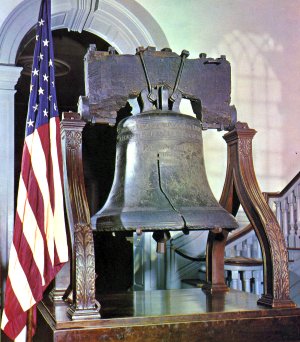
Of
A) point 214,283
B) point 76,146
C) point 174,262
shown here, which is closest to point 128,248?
point 174,262

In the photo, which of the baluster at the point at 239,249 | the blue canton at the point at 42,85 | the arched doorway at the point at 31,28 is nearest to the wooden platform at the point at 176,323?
the blue canton at the point at 42,85

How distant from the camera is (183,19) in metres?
7.60

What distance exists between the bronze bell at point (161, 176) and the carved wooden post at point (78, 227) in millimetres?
201

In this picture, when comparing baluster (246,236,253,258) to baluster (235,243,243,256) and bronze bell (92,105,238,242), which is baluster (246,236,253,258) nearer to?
baluster (235,243,243,256)

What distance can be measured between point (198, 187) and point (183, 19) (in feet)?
16.0

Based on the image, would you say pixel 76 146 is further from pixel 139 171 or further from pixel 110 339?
pixel 110 339

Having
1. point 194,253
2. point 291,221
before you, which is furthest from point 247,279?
point 291,221

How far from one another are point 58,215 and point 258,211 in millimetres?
1187

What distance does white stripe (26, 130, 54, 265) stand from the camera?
3.32m

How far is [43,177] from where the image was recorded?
3.42m

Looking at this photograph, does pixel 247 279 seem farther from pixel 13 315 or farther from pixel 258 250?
pixel 13 315

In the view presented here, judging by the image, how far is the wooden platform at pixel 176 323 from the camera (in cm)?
259

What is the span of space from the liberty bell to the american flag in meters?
0.34

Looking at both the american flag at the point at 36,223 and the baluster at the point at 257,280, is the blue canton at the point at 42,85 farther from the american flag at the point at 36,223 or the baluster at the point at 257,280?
the baluster at the point at 257,280
